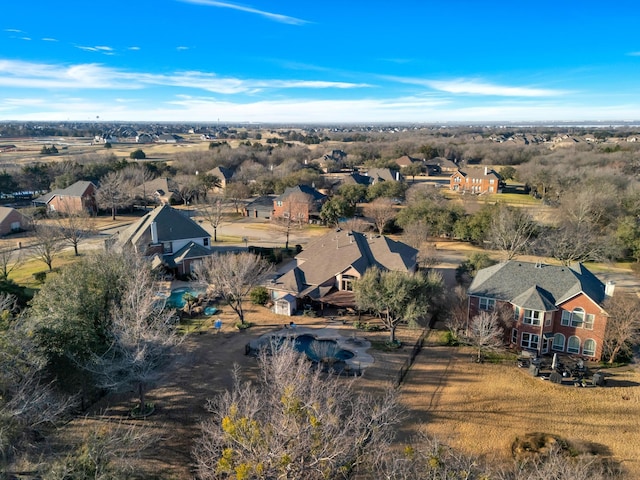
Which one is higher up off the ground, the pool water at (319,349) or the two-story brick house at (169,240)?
the two-story brick house at (169,240)

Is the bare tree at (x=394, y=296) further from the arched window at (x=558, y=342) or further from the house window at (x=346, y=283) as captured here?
the arched window at (x=558, y=342)

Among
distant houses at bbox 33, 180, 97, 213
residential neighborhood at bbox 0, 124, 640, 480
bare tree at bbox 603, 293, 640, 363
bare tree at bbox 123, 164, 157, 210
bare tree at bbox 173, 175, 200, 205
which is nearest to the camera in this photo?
residential neighborhood at bbox 0, 124, 640, 480

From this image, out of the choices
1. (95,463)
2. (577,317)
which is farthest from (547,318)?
(95,463)

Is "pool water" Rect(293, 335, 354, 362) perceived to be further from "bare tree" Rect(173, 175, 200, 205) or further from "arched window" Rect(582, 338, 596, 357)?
"bare tree" Rect(173, 175, 200, 205)

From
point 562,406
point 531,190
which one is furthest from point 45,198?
Answer: point 531,190

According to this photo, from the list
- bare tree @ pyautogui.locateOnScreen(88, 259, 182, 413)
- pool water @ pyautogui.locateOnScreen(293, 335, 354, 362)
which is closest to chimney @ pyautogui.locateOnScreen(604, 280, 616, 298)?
pool water @ pyautogui.locateOnScreen(293, 335, 354, 362)

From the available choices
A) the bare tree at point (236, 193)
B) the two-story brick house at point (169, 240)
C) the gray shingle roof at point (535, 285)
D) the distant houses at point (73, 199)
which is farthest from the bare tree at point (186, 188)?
the gray shingle roof at point (535, 285)
